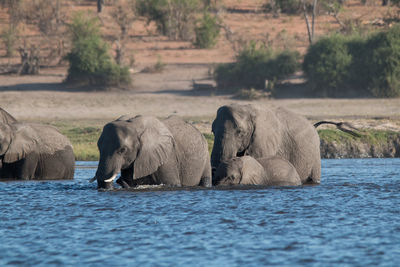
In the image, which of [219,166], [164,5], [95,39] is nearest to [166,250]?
[219,166]

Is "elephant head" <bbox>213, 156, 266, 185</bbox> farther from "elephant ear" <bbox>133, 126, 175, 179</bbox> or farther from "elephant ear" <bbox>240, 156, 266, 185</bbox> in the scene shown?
"elephant ear" <bbox>133, 126, 175, 179</bbox>

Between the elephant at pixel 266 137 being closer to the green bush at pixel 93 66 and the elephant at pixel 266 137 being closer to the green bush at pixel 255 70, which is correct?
the green bush at pixel 255 70

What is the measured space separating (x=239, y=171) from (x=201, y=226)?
8.87ft

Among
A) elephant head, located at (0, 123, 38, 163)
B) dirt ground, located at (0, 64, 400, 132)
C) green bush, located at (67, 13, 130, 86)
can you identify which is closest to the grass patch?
dirt ground, located at (0, 64, 400, 132)

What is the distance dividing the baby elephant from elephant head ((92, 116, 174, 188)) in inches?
45.1

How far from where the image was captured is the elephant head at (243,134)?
1432 cm

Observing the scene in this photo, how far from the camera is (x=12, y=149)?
16438 millimetres

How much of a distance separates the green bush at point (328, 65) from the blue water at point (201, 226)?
19.3m

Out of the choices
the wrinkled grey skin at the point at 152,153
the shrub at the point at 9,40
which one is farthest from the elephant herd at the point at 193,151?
the shrub at the point at 9,40

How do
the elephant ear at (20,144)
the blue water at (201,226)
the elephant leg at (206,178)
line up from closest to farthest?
1. the blue water at (201,226)
2. the elephant leg at (206,178)
3. the elephant ear at (20,144)

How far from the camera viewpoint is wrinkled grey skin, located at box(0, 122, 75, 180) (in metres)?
16.5

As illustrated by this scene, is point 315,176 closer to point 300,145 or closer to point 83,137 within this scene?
point 300,145

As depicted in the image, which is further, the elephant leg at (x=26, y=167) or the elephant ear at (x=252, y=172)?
the elephant leg at (x=26, y=167)

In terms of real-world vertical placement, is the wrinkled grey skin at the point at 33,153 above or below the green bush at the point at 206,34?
below
